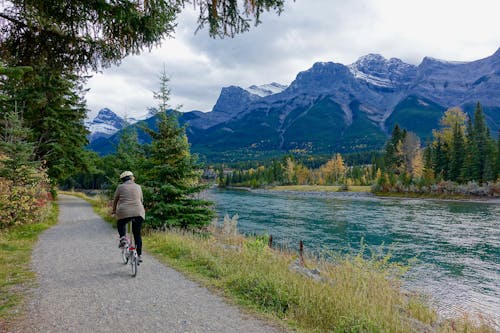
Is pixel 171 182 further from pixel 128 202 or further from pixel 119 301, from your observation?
pixel 119 301

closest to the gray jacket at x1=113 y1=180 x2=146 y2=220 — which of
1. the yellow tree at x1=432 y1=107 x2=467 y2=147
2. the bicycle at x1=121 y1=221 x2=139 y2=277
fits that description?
the bicycle at x1=121 y1=221 x2=139 y2=277

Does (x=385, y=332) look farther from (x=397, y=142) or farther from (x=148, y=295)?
(x=397, y=142)

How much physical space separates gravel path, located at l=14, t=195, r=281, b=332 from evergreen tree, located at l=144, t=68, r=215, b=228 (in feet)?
Answer: 17.2

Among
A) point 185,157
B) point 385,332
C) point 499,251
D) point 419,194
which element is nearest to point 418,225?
point 499,251

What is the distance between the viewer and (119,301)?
22.3ft

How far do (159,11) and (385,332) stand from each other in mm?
6924

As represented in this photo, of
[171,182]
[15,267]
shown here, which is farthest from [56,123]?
[15,267]

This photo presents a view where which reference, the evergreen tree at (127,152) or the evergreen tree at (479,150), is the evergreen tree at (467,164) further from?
the evergreen tree at (127,152)

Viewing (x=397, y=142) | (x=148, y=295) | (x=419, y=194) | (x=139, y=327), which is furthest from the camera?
(x=397, y=142)

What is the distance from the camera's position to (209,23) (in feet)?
20.8

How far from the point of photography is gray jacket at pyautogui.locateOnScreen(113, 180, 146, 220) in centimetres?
890

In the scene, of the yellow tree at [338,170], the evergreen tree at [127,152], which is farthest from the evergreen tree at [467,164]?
the evergreen tree at [127,152]

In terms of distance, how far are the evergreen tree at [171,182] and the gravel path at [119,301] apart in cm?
524

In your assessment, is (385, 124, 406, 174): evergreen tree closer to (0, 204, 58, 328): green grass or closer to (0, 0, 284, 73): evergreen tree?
(0, 204, 58, 328): green grass
